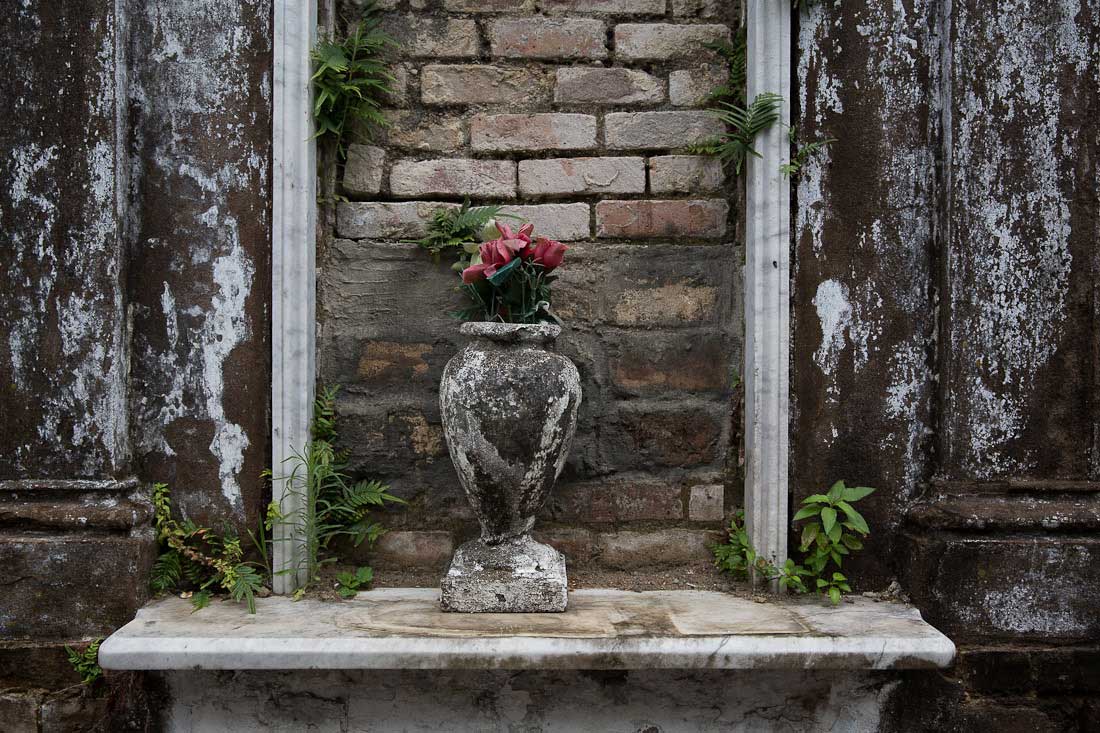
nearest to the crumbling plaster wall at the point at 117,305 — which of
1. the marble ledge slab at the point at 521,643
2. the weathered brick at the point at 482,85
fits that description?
the marble ledge slab at the point at 521,643

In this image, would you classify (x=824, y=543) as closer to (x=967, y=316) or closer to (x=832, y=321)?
(x=832, y=321)

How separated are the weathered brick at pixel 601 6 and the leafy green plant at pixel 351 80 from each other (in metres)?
0.49

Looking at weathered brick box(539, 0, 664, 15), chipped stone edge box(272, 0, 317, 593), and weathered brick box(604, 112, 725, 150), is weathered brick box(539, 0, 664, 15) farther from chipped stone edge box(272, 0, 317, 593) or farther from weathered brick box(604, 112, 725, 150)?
A: chipped stone edge box(272, 0, 317, 593)

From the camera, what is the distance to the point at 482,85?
221cm

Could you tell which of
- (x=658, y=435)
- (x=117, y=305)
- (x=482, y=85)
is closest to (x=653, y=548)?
(x=658, y=435)

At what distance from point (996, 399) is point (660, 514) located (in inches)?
37.1

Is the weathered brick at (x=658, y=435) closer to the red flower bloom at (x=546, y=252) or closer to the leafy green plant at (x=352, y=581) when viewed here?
the red flower bloom at (x=546, y=252)

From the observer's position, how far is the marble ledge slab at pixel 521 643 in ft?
5.39

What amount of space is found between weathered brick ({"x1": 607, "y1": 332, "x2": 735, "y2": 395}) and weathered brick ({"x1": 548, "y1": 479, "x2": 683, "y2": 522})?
284mm

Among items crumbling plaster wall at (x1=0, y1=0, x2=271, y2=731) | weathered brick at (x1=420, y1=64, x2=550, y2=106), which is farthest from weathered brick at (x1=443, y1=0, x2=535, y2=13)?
crumbling plaster wall at (x1=0, y1=0, x2=271, y2=731)

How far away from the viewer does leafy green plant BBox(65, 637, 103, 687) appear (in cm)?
181

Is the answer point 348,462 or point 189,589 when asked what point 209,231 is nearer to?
point 348,462

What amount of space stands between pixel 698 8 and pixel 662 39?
0.15 metres

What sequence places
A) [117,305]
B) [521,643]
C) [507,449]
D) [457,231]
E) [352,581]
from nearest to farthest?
1. [521,643]
2. [507,449]
3. [117,305]
4. [352,581]
5. [457,231]
